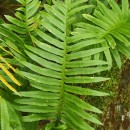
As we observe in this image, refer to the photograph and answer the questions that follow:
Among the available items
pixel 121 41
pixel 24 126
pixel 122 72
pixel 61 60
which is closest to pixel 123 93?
pixel 122 72

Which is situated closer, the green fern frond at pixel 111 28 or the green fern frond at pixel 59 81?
the green fern frond at pixel 59 81

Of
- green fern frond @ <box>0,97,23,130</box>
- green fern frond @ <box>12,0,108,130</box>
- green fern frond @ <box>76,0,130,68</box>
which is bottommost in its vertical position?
green fern frond @ <box>0,97,23,130</box>

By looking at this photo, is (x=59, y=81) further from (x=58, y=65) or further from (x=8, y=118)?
(x=8, y=118)

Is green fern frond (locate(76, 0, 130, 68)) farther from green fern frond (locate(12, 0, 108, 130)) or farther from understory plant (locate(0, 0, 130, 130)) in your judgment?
green fern frond (locate(12, 0, 108, 130))

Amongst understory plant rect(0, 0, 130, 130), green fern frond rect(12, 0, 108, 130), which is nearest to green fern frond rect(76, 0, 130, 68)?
understory plant rect(0, 0, 130, 130)

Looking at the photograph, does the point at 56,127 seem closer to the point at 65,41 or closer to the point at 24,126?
the point at 24,126

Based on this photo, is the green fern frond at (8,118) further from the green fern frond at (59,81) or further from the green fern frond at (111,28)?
the green fern frond at (111,28)

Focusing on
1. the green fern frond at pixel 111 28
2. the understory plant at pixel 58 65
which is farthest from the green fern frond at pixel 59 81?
the green fern frond at pixel 111 28

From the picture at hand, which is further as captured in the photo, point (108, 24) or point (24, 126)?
point (108, 24)
